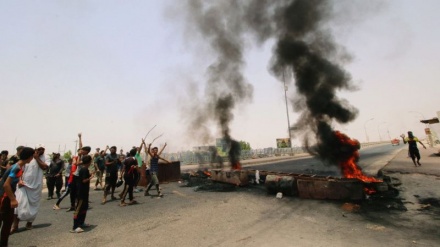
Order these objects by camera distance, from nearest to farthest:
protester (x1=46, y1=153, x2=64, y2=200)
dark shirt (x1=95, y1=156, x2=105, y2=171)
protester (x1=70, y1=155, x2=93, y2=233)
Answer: protester (x1=70, y1=155, x2=93, y2=233) → protester (x1=46, y1=153, x2=64, y2=200) → dark shirt (x1=95, y1=156, x2=105, y2=171)

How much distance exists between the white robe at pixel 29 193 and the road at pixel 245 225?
0.48 metres

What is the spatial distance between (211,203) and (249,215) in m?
1.84

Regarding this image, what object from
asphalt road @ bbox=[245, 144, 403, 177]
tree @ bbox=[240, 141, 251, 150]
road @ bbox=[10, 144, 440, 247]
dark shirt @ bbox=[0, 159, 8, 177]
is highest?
tree @ bbox=[240, 141, 251, 150]

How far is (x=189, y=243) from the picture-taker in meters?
4.07

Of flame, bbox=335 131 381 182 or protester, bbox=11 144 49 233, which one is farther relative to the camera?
flame, bbox=335 131 381 182

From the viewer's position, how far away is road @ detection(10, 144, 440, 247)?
4070 mm

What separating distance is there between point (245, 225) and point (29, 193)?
4.59m

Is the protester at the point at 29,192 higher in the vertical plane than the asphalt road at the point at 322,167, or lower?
higher

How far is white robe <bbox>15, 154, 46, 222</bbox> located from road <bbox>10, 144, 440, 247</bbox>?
1.58 ft

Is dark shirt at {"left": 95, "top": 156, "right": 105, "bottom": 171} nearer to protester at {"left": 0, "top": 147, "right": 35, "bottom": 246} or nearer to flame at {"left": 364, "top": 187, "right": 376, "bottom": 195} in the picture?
protester at {"left": 0, "top": 147, "right": 35, "bottom": 246}

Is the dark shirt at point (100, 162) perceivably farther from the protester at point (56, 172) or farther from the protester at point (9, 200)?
the protester at point (9, 200)

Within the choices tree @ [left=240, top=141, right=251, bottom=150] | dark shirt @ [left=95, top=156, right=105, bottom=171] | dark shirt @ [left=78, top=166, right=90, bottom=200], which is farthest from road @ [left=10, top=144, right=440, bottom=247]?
tree @ [left=240, top=141, right=251, bottom=150]

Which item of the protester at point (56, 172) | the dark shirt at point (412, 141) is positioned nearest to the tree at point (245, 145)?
the dark shirt at point (412, 141)

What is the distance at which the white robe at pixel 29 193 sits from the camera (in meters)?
4.75
